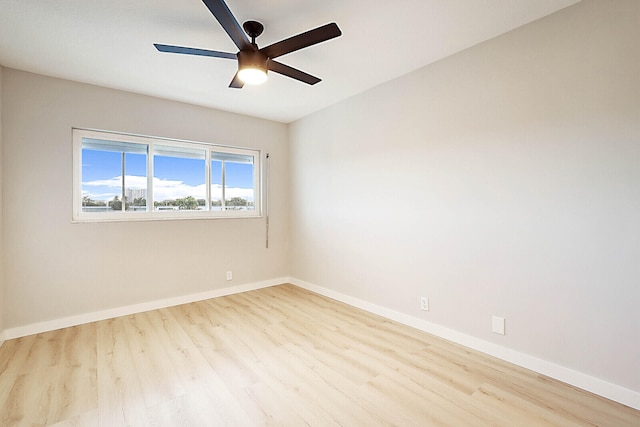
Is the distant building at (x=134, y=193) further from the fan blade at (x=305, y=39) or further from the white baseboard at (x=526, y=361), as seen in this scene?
the white baseboard at (x=526, y=361)

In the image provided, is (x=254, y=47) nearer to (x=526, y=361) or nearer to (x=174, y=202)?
(x=174, y=202)

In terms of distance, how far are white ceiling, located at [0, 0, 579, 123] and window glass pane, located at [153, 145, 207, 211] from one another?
0.82 m

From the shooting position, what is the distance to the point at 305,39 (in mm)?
1821

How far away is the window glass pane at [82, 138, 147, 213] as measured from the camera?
322 cm

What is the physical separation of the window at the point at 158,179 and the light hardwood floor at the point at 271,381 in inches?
51.0

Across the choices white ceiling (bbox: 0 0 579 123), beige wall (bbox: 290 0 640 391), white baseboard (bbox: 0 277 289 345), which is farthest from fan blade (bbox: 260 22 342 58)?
white baseboard (bbox: 0 277 289 345)

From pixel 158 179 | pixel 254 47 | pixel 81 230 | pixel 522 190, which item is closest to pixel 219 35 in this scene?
pixel 254 47

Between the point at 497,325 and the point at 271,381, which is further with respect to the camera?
the point at 497,325

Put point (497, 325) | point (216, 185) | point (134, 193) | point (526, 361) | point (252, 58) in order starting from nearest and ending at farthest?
point (252, 58), point (526, 361), point (497, 325), point (134, 193), point (216, 185)

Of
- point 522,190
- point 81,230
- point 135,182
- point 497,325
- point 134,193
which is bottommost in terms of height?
point 497,325

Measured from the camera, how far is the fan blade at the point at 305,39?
1.72 m

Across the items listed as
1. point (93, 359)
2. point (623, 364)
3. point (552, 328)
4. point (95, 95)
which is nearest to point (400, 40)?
point (552, 328)

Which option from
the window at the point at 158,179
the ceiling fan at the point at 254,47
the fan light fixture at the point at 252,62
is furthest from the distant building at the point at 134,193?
the fan light fixture at the point at 252,62

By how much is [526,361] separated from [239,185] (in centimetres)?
373
